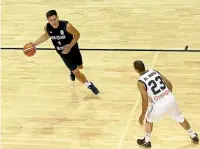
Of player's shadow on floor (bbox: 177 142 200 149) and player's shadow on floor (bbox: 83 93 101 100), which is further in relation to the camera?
player's shadow on floor (bbox: 83 93 101 100)

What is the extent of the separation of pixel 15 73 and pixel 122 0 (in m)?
4.25

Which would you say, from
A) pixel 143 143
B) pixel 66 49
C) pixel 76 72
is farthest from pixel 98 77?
pixel 143 143

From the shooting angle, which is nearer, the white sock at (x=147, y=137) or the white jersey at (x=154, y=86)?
the white jersey at (x=154, y=86)

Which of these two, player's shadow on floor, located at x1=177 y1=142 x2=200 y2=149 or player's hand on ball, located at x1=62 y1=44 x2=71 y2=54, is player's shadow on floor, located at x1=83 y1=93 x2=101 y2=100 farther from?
player's shadow on floor, located at x1=177 y1=142 x2=200 y2=149

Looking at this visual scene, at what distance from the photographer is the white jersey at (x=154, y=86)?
6453 millimetres

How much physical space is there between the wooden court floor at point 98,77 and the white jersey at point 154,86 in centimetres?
106

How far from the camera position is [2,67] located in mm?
10000

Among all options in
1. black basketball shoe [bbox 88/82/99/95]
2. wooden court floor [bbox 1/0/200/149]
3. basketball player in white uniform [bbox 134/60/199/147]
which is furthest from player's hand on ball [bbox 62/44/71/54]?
basketball player in white uniform [bbox 134/60/199/147]

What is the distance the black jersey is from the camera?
8023 millimetres

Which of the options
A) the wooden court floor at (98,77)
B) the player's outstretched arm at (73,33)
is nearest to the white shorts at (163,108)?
the wooden court floor at (98,77)

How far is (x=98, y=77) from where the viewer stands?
9.27 meters

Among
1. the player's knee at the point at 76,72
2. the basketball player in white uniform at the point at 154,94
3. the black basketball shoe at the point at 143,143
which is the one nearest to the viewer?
the basketball player in white uniform at the point at 154,94

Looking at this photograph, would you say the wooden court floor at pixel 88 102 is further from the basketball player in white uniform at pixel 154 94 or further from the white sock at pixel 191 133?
the basketball player in white uniform at pixel 154 94

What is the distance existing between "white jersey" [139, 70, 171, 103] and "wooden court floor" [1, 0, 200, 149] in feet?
3.49
